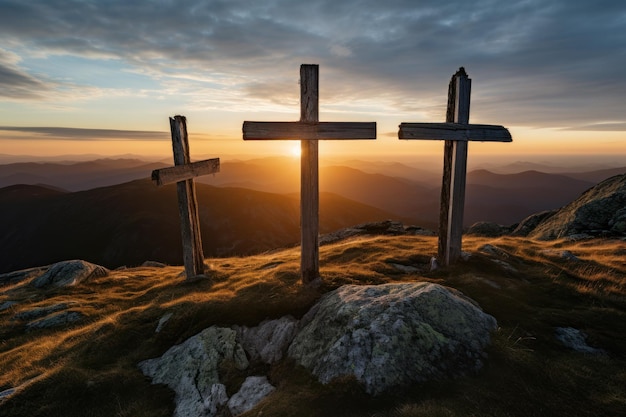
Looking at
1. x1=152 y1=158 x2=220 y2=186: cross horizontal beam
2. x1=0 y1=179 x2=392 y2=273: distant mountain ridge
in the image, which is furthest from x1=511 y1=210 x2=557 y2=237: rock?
x1=0 y1=179 x2=392 y2=273: distant mountain ridge

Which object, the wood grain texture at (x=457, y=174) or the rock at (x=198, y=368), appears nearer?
the rock at (x=198, y=368)

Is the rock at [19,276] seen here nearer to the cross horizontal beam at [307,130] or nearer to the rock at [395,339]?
the cross horizontal beam at [307,130]

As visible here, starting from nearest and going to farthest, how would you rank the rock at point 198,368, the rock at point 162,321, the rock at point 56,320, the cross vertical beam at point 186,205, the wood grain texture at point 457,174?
the rock at point 198,368, the rock at point 162,321, the wood grain texture at point 457,174, the rock at point 56,320, the cross vertical beam at point 186,205

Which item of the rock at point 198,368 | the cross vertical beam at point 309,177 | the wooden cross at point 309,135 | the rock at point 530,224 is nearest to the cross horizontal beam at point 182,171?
the wooden cross at point 309,135

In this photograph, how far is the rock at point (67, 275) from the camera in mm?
21906

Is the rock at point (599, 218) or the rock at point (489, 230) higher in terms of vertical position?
the rock at point (599, 218)

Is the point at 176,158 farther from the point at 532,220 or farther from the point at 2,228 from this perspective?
the point at 2,228

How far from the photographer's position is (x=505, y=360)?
7398 millimetres

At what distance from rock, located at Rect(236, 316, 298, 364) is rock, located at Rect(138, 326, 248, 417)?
0.29 m

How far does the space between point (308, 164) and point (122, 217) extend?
164 m

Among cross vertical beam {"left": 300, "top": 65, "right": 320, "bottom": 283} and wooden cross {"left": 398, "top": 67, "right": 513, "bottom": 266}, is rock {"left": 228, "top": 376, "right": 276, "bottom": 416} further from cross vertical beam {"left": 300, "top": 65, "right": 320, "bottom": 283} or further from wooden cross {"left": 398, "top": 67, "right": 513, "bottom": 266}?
wooden cross {"left": 398, "top": 67, "right": 513, "bottom": 266}

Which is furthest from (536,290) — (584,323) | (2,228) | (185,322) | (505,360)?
(2,228)

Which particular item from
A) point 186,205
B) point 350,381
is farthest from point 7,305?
point 350,381

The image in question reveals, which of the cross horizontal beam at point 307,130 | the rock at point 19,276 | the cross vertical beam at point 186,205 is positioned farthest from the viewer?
the rock at point 19,276
